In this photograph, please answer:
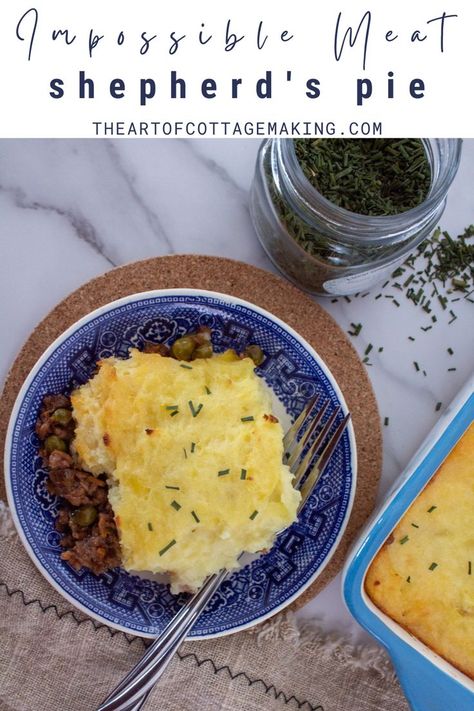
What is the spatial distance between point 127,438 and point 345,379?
2.88 feet

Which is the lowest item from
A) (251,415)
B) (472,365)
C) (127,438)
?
(127,438)

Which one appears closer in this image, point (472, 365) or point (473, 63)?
point (473, 63)

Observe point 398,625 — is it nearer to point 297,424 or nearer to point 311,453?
point 311,453

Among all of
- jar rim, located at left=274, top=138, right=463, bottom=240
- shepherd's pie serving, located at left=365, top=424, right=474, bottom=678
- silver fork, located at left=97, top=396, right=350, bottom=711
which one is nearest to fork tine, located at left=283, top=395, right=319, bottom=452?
silver fork, located at left=97, top=396, right=350, bottom=711

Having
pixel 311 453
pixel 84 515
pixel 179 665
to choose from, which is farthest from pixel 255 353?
pixel 179 665

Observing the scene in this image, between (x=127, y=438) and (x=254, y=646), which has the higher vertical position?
(x=127, y=438)

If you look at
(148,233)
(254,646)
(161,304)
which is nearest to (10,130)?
(148,233)

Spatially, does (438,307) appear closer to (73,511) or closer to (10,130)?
(73,511)

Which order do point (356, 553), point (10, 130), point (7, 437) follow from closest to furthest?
point (356, 553) → point (7, 437) → point (10, 130)

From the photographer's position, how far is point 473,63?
8.32 feet

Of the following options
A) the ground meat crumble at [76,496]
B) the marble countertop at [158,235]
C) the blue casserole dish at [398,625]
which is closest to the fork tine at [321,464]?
the blue casserole dish at [398,625]

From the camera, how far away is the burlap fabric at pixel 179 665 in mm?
2701

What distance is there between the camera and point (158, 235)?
109 inches

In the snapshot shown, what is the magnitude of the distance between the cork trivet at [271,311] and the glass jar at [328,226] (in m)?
0.10
